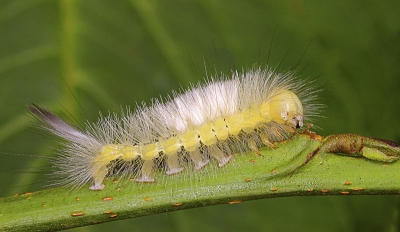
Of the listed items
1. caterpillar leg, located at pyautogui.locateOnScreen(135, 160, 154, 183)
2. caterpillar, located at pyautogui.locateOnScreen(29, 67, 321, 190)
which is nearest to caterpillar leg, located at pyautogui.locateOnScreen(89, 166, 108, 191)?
caterpillar, located at pyautogui.locateOnScreen(29, 67, 321, 190)

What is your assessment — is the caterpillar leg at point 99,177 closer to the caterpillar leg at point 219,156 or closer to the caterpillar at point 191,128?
the caterpillar at point 191,128

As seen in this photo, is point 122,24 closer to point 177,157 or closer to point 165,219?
point 177,157

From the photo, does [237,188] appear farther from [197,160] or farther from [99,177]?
[99,177]

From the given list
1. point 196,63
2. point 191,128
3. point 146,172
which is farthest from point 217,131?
point 196,63

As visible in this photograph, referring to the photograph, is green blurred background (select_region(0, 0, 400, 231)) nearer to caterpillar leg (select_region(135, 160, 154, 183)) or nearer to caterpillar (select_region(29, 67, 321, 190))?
caterpillar (select_region(29, 67, 321, 190))

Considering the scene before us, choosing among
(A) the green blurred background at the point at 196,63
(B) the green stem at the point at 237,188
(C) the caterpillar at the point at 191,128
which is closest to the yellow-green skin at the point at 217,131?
(C) the caterpillar at the point at 191,128
